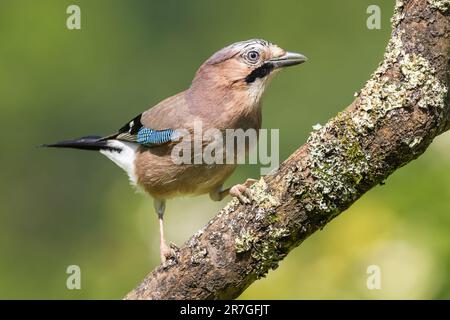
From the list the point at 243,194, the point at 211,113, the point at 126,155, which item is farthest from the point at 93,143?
the point at 243,194

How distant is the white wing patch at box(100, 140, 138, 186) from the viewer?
653 cm

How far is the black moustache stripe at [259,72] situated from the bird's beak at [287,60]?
0.04 meters

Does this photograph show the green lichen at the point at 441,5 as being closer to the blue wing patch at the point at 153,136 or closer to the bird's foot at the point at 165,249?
the bird's foot at the point at 165,249

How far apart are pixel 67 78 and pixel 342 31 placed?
370 centimetres

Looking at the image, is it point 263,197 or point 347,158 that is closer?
point 347,158

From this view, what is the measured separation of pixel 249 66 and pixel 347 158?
2.15m

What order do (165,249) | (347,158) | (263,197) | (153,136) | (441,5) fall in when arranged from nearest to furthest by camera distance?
1. (441,5)
2. (347,158)
3. (263,197)
4. (165,249)
5. (153,136)

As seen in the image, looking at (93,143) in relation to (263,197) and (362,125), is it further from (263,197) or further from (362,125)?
(362,125)

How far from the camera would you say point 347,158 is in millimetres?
3910

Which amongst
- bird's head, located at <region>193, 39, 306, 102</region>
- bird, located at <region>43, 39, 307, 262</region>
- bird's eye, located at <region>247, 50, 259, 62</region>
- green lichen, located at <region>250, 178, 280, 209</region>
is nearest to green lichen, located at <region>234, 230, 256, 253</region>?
green lichen, located at <region>250, 178, 280, 209</region>

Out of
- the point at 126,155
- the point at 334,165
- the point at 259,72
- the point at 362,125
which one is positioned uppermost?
the point at 259,72

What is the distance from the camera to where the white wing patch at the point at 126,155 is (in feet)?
21.4

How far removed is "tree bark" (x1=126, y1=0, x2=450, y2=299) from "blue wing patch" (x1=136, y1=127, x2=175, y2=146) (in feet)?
5.77
